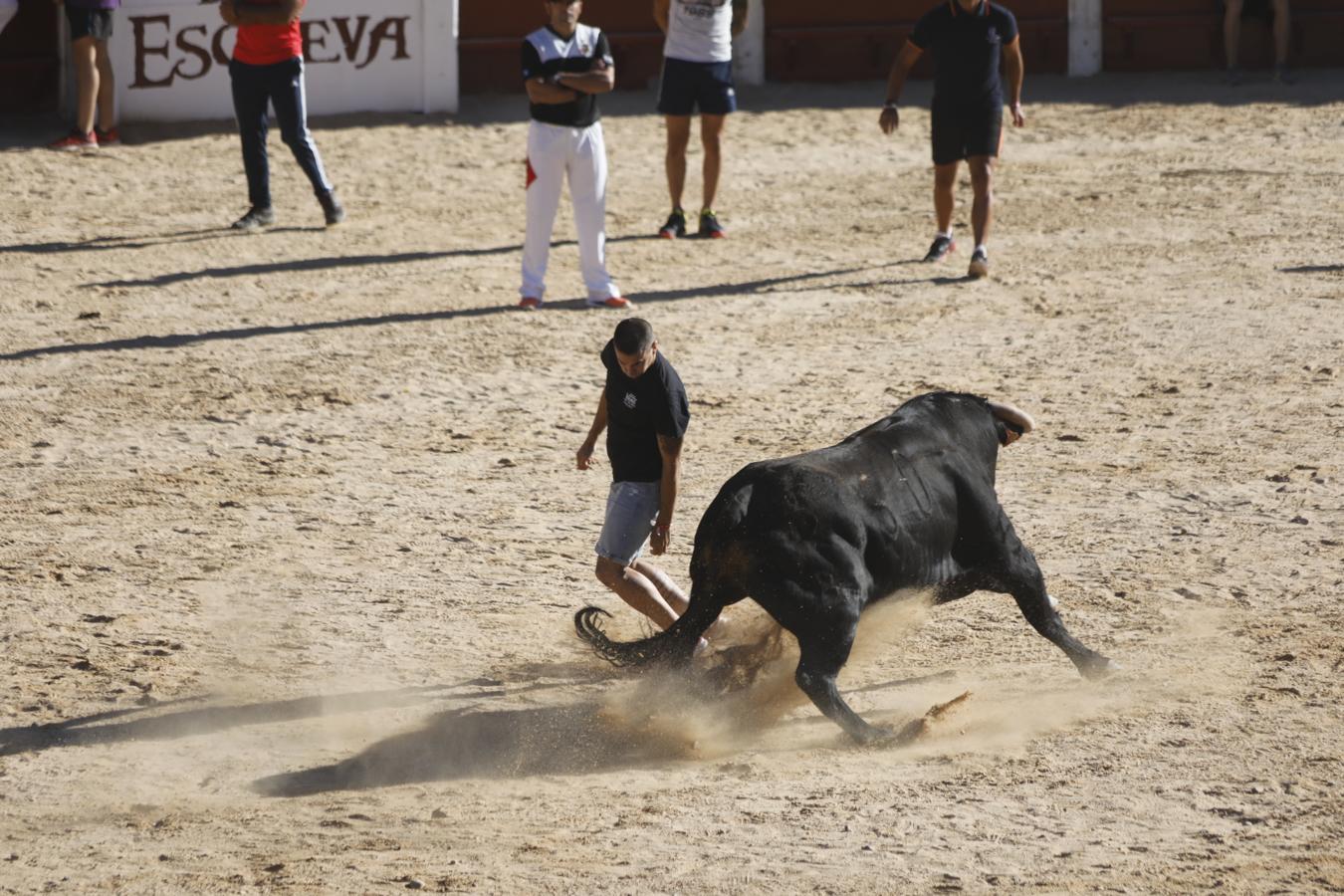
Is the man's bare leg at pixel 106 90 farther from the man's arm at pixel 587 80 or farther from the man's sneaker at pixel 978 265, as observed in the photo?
the man's sneaker at pixel 978 265

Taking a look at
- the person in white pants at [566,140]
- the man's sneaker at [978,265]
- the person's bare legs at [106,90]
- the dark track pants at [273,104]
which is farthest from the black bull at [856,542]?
the person's bare legs at [106,90]

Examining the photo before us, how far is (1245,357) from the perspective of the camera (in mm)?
10336

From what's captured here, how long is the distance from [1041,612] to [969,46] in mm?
5920

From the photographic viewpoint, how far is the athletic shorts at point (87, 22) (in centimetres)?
1421

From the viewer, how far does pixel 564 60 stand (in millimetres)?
10641

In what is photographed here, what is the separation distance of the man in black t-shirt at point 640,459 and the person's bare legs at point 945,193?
226 inches

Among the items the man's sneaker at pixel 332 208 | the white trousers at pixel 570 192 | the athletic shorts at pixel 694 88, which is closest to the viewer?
the white trousers at pixel 570 192

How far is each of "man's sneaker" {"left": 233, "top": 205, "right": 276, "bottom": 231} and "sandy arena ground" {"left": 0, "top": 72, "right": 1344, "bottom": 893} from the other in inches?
12.0

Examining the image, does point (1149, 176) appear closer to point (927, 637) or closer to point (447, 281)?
point (447, 281)

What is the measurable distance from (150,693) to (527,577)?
1.68 meters

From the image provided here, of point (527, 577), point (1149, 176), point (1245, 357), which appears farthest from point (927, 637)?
point (1149, 176)

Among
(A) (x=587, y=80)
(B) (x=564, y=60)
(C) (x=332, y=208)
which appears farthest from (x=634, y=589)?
(C) (x=332, y=208)

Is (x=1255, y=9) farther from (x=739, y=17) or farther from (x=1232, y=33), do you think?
(x=739, y=17)

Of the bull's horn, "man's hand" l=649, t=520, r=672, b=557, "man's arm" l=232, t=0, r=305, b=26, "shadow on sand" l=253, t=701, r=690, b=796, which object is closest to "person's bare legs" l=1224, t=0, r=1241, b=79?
"man's arm" l=232, t=0, r=305, b=26
